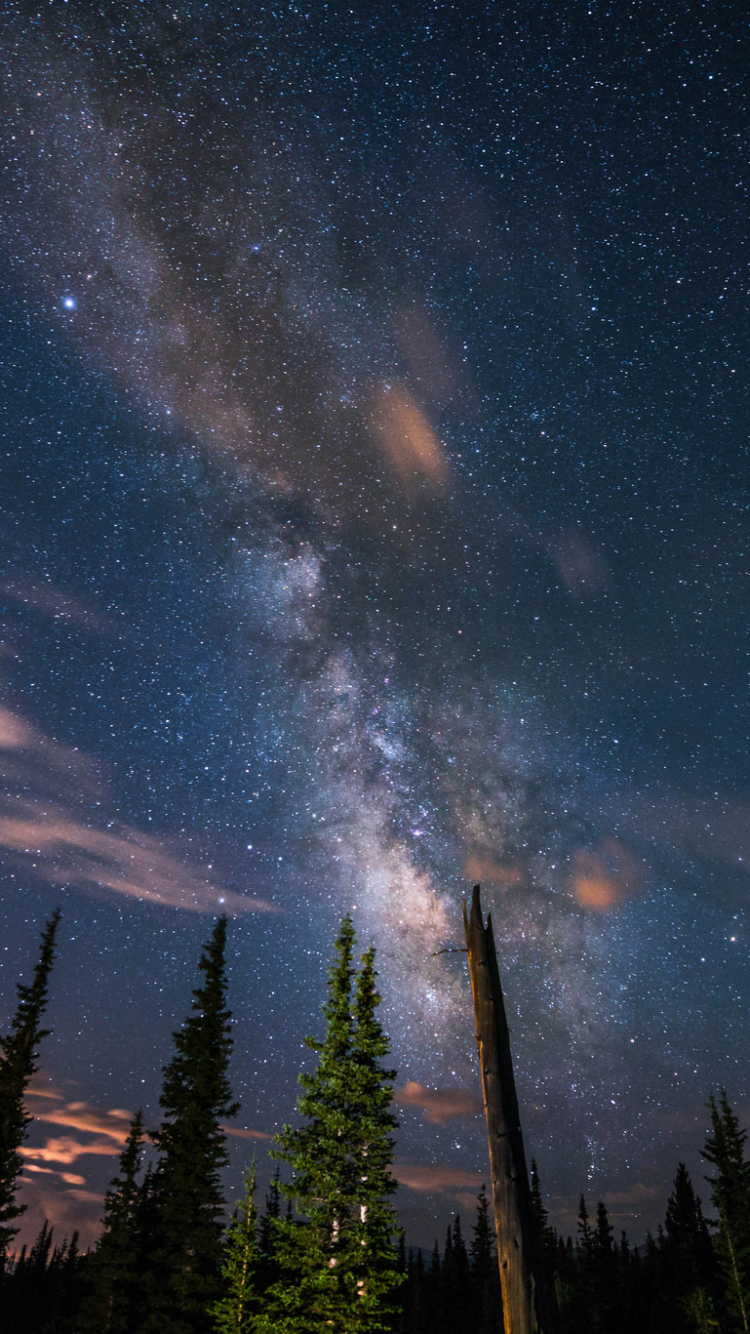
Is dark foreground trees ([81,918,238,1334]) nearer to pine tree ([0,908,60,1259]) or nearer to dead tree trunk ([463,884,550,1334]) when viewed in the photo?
pine tree ([0,908,60,1259])

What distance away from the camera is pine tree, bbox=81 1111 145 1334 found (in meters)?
28.0

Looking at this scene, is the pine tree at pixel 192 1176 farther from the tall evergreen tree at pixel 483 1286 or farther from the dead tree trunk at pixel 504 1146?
the tall evergreen tree at pixel 483 1286

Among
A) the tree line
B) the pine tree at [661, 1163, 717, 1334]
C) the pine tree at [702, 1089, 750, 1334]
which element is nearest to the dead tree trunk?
the tree line

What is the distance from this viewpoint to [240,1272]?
23000 millimetres

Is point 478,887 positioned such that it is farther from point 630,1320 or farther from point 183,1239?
point 630,1320

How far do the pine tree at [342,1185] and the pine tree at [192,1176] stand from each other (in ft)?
15.7

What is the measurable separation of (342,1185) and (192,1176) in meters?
8.23

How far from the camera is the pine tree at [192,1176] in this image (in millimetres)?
24188

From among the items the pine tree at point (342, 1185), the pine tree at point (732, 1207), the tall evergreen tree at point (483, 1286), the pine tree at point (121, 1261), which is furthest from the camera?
the tall evergreen tree at point (483, 1286)

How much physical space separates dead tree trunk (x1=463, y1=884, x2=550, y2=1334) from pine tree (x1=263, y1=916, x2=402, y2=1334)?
19436 millimetres

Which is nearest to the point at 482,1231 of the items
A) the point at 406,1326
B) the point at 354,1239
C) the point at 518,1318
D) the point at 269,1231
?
the point at 406,1326

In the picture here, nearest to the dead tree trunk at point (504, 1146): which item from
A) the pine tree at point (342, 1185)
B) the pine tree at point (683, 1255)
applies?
the pine tree at point (342, 1185)

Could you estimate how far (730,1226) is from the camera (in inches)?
1603

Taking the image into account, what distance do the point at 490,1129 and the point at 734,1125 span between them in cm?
5594
